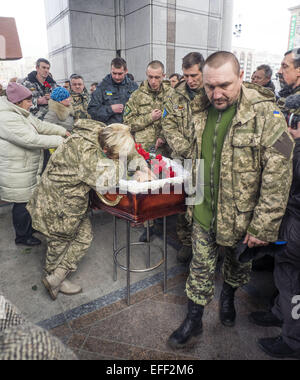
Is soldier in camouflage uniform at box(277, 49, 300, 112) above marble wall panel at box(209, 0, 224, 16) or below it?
below

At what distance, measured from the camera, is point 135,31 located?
27.4 feet

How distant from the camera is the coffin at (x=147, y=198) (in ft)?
6.85

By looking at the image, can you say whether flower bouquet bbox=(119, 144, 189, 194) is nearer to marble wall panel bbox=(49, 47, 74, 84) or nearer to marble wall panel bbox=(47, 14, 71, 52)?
marble wall panel bbox=(49, 47, 74, 84)

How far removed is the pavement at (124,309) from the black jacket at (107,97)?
2.02 metres

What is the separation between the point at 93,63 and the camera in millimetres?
8750

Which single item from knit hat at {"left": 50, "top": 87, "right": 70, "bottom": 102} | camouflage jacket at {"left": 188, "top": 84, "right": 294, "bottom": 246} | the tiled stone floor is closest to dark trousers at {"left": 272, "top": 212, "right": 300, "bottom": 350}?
camouflage jacket at {"left": 188, "top": 84, "right": 294, "bottom": 246}

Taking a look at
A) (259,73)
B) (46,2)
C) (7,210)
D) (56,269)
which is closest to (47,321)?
(56,269)

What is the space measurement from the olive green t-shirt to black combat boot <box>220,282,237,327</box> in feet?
2.40

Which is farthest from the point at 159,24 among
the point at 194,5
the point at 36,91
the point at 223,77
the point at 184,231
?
the point at 223,77

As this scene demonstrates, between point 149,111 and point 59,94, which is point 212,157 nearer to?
point 149,111

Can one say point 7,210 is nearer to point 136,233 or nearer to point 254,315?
point 136,233

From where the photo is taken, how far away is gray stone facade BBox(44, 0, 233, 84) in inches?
314

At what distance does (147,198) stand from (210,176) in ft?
1.66
